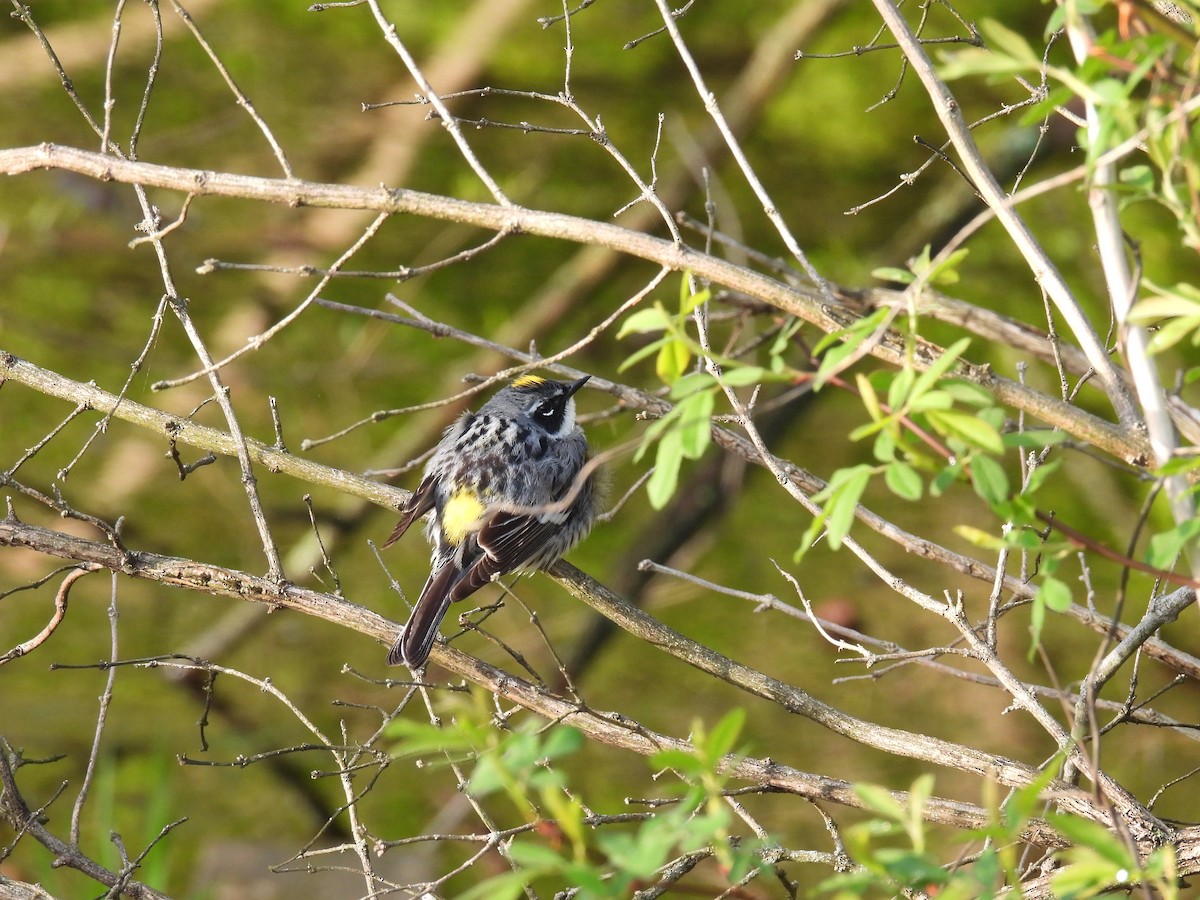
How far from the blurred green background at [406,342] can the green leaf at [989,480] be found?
20.4 ft

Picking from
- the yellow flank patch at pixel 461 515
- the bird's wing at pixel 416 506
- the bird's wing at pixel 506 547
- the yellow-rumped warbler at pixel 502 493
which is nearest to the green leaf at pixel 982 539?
the yellow-rumped warbler at pixel 502 493

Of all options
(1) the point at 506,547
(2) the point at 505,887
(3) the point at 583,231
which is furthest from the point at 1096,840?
(1) the point at 506,547

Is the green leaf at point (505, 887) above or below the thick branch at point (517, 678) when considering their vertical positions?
above

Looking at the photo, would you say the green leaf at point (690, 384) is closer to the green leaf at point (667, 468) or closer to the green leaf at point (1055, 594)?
the green leaf at point (667, 468)

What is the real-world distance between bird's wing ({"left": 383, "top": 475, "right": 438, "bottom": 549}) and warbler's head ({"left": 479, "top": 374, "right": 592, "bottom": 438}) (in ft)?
2.40

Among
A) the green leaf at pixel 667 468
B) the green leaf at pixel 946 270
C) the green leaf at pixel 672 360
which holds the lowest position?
the green leaf at pixel 667 468

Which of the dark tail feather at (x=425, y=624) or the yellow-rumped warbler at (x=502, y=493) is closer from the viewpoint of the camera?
the dark tail feather at (x=425, y=624)

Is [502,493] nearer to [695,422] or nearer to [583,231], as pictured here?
[583,231]

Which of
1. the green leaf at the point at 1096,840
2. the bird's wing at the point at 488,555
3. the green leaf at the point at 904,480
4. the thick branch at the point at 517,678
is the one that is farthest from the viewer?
the bird's wing at the point at 488,555

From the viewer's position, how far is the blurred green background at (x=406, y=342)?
28.6 feet

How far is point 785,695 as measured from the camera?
3764 millimetres

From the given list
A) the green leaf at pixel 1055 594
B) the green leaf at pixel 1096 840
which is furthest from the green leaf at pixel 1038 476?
the green leaf at pixel 1096 840

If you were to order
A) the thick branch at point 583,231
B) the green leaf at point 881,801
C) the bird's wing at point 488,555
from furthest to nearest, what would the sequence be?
1. the bird's wing at point 488,555
2. the thick branch at point 583,231
3. the green leaf at point 881,801

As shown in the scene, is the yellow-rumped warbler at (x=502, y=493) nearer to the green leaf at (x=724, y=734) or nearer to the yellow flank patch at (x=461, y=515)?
the yellow flank patch at (x=461, y=515)
